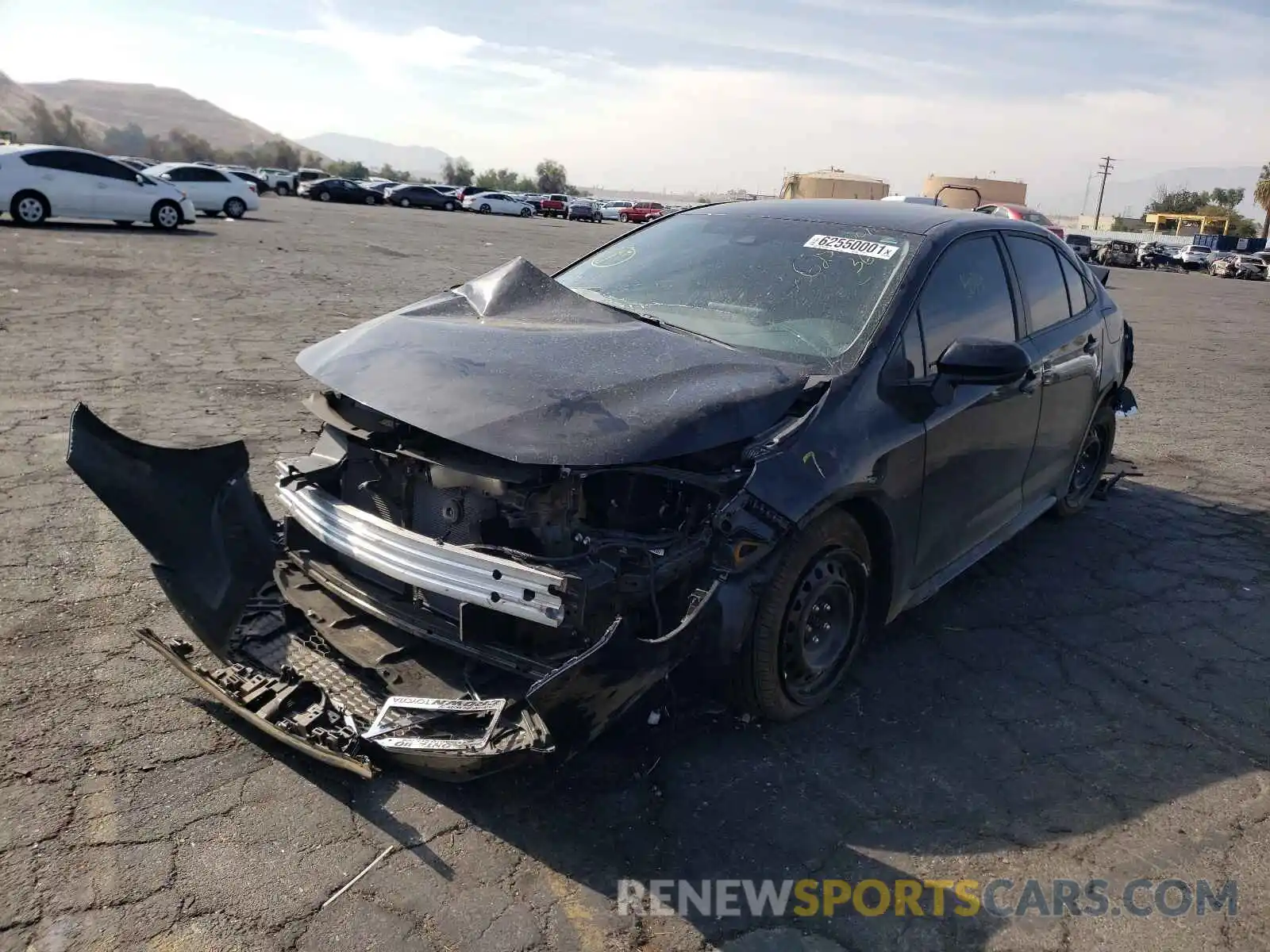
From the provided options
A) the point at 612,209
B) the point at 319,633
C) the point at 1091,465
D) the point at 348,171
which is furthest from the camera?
the point at 348,171

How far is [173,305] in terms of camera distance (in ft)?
35.8

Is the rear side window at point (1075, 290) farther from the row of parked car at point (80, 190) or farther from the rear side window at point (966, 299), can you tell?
the row of parked car at point (80, 190)

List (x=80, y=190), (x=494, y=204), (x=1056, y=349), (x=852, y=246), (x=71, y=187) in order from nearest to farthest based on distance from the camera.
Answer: (x=852, y=246) < (x=1056, y=349) < (x=71, y=187) < (x=80, y=190) < (x=494, y=204)

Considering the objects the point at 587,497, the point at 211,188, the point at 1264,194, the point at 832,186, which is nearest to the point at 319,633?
the point at 587,497

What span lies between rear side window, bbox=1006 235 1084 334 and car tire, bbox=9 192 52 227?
2004 centimetres

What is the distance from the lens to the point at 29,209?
60.9 feet

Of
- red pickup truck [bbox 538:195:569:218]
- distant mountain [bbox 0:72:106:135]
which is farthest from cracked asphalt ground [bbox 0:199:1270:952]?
distant mountain [bbox 0:72:106:135]

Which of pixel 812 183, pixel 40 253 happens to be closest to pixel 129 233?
pixel 40 253

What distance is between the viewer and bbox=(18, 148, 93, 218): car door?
719 inches

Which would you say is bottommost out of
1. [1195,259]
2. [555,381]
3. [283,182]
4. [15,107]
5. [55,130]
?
[555,381]

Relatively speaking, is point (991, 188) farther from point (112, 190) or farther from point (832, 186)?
point (112, 190)

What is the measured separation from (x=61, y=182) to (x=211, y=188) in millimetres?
8638

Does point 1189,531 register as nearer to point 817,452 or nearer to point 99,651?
point 817,452

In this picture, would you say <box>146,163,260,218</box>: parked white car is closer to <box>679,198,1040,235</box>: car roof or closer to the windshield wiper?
<box>679,198,1040,235</box>: car roof
